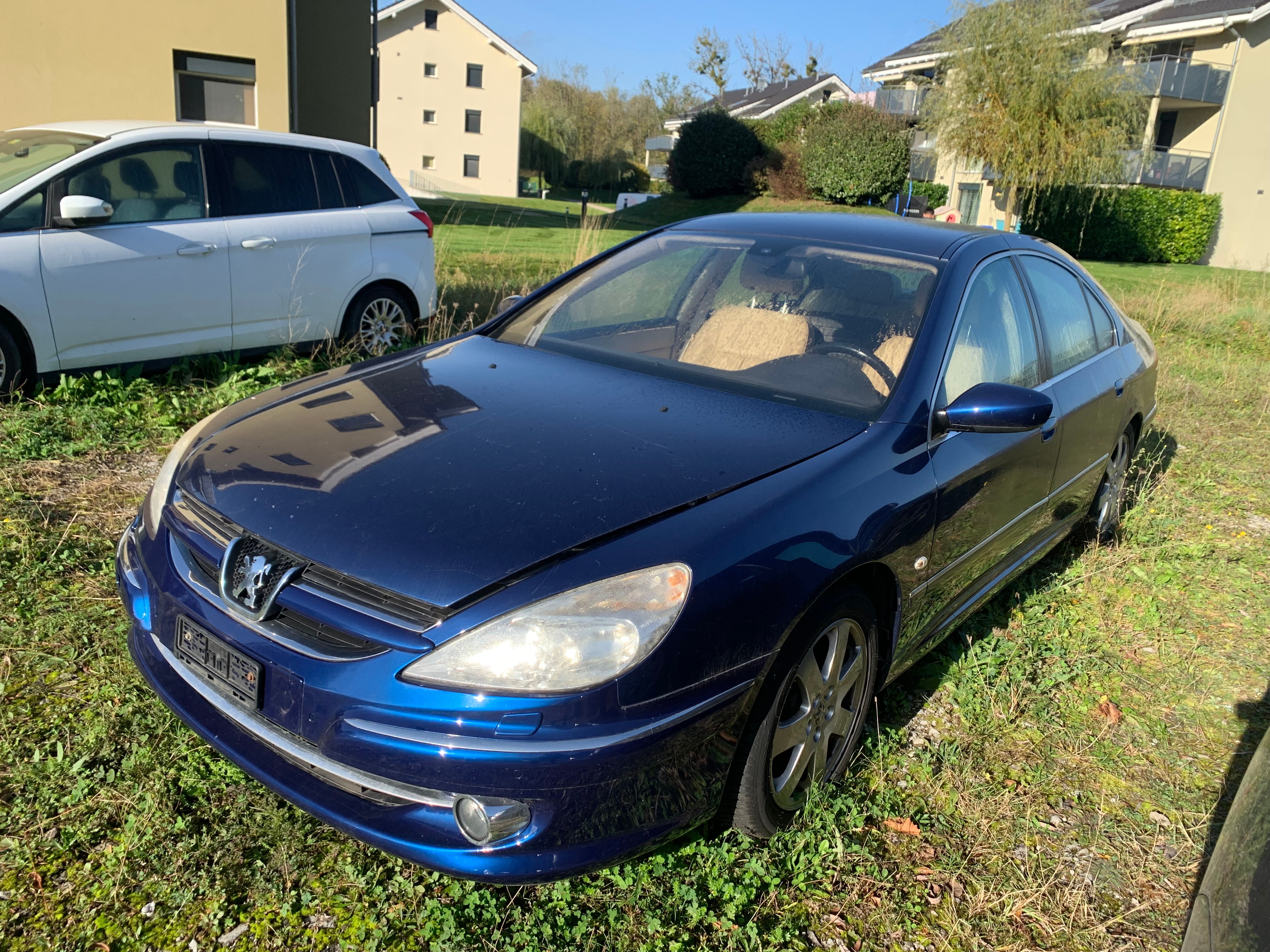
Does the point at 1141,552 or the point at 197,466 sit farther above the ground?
the point at 197,466

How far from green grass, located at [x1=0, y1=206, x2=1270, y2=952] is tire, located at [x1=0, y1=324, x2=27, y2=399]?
0.65 m

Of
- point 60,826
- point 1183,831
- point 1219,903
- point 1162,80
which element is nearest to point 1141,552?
point 1183,831

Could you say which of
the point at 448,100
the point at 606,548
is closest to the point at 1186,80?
the point at 448,100

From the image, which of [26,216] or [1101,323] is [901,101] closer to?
[1101,323]

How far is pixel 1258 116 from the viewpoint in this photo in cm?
3031

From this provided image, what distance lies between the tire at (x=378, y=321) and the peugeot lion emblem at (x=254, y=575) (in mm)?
4625

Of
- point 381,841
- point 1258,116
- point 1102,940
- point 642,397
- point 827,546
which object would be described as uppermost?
point 1258,116

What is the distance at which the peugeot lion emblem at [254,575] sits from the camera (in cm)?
210

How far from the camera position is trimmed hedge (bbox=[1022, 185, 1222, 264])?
28594 mm

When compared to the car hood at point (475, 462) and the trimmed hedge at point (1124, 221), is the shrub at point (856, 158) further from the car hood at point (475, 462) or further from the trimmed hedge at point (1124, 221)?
the car hood at point (475, 462)

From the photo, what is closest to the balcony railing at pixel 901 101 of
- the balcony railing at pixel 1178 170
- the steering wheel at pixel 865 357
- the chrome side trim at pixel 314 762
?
the balcony railing at pixel 1178 170

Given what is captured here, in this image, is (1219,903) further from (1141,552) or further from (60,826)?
(1141,552)

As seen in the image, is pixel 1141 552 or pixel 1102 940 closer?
pixel 1102 940

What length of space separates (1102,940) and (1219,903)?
0.51m
